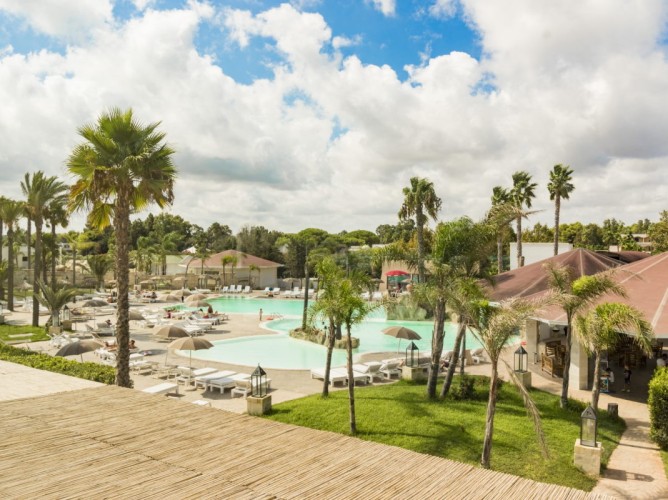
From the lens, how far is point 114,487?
200 inches

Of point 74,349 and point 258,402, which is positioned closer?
point 258,402

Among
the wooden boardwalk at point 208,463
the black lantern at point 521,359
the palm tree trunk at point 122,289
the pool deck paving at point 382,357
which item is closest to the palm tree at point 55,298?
the pool deck paving at point 382,357

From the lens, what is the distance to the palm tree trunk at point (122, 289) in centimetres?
1427

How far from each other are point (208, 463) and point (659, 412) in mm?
11162

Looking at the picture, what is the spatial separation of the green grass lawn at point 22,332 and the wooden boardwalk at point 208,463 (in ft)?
72.9

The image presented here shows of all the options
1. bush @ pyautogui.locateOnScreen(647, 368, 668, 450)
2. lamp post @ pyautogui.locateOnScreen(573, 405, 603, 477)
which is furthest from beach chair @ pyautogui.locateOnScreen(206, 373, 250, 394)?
bush @ pyautogui.locateOnScreen(647, 368, 668, 450)

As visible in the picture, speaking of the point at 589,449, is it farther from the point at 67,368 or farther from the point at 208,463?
the point at 67,368

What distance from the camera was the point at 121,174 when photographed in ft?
47.9

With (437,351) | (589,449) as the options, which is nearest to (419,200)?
(437,351)

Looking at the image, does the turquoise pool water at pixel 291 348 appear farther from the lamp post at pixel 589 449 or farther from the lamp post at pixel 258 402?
the lamp post at pixel 589 449

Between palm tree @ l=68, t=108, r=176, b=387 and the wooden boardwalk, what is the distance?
22.7 feet

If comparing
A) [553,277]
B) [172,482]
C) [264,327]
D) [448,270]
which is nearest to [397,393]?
[448,270]

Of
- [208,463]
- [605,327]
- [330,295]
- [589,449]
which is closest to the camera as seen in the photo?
[208,463]

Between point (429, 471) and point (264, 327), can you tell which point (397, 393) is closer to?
Answer: point (429, 471)
